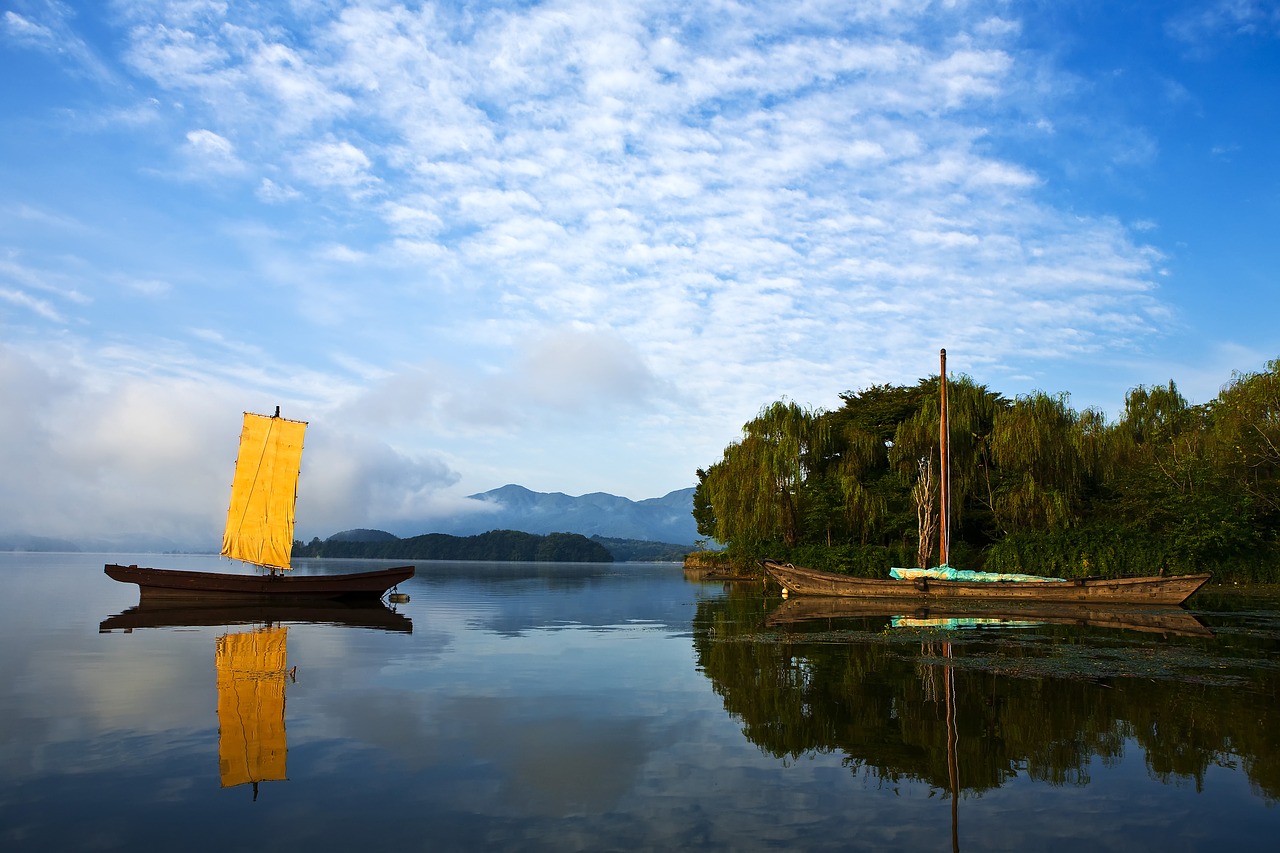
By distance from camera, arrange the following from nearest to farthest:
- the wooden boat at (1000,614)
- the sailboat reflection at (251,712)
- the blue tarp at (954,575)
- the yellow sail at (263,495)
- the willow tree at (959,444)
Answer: the sailboat reflection at (251,712)
the wooden boat at (1000,614)
the blue tarp at (954,575)
the yellow sail at (263,495)
the willow tree at (959,444)

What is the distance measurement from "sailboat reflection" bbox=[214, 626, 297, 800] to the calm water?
5 centimetres

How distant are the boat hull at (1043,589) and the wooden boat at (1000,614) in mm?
231

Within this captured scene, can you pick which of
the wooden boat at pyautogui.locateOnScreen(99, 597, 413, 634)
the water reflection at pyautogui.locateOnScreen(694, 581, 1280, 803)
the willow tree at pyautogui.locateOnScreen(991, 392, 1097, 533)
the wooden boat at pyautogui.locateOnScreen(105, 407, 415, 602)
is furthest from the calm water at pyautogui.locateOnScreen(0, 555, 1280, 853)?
the willow tree at pyautogui.locateOnScreen(991, 392, 1097, 533)

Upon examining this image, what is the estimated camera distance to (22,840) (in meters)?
5.57

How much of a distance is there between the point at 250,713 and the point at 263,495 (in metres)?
25.1

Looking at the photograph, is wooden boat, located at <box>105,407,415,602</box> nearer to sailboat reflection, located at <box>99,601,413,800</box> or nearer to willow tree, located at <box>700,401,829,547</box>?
sailboat reflection, located at <box>99,601,413,800</box>

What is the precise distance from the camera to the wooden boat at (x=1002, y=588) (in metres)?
23.8

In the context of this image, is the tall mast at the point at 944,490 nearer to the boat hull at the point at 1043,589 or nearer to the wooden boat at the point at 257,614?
the boat hull at the point at 1043,589

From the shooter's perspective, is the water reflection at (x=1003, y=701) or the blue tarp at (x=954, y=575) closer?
the water reflection at (x=1003, y=701)

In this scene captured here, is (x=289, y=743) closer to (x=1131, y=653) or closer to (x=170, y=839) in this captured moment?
(x=170, y=839)

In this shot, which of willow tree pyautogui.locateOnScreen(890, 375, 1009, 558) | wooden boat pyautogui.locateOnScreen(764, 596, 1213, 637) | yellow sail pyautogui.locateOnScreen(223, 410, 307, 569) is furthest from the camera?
willow tree pyautogui.locateOnScreen(890, 375, 1009, 558)

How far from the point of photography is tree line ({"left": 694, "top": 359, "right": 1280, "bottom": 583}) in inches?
1253

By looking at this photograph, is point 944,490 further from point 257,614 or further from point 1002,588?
point 257,614

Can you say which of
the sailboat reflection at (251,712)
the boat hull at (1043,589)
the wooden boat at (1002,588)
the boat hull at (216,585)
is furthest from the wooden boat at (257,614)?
the boat hull at (1043,589)
